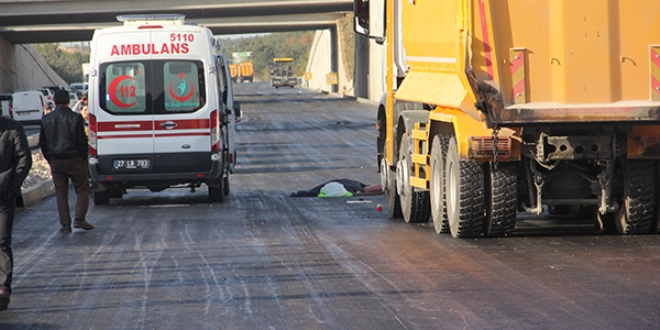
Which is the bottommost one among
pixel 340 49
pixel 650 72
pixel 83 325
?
pixel 83 325

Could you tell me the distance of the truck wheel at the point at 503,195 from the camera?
10156 mm

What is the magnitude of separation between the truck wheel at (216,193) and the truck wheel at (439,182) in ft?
18.4

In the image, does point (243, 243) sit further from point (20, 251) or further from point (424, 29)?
point (424, 29)

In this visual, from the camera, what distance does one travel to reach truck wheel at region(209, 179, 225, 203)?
16.2 m

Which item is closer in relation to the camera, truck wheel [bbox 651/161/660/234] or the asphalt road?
the asphalt road

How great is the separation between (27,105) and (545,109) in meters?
41.9

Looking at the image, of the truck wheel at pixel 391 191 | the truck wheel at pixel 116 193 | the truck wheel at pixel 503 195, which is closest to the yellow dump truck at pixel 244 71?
the truck wheel at pixel 116 193

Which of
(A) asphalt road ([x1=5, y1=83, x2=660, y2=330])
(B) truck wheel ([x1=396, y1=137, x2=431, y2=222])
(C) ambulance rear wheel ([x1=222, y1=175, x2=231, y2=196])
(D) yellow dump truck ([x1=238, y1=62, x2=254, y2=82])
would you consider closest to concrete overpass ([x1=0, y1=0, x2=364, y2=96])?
(C) ambulance rear wheel ([x1=222, y1=175, x2=231, y2=196])

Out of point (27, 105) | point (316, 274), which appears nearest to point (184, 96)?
point (316, 274)

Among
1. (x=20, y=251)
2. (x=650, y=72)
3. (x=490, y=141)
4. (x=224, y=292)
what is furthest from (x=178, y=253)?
(x=650, y=72)

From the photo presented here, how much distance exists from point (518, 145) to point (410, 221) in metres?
3.11

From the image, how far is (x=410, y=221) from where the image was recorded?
12.7 metres

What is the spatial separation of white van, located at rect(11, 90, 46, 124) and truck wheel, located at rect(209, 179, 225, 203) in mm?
33536

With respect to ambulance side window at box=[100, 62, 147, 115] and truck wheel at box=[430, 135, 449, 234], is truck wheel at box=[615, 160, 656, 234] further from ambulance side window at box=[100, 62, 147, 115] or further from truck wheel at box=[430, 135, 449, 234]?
ambulance side window at box=[100, 62, 147, 115]
